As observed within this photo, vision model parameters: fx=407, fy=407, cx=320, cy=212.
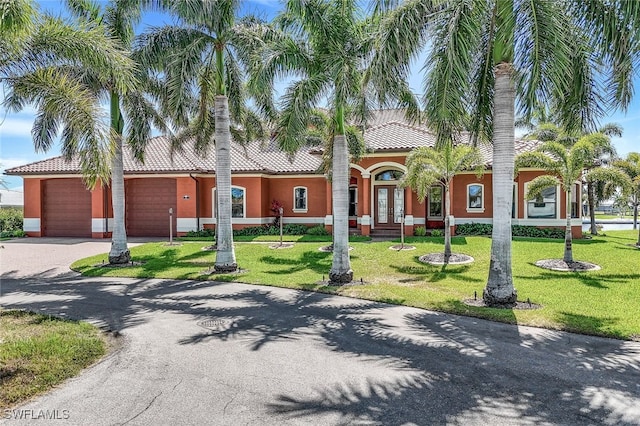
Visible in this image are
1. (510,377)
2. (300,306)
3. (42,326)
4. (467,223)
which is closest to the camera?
(510,377)

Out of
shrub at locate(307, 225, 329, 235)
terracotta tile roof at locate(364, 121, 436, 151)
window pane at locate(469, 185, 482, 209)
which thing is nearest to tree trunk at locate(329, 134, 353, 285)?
terracotta tile roof at locate(364, 121, 436, 151)

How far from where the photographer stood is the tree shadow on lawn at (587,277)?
38.3ft

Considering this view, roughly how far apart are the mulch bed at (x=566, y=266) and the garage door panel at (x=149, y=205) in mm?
19103

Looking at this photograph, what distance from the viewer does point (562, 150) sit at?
44.6ft

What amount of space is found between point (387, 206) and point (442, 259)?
7.85m

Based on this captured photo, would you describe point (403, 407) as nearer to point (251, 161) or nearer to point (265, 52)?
point (265, 52)

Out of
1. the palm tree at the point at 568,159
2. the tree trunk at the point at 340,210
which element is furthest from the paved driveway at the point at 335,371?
the palm tree at the point at 568,159

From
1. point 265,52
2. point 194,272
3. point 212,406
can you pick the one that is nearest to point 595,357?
point 212,406

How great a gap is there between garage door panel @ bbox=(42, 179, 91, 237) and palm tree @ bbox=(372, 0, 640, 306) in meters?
22.2

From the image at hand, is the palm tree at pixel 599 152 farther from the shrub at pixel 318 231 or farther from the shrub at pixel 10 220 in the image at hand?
the shrub at pixel 10 220

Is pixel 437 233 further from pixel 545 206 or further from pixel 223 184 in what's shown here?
pixel 223 184

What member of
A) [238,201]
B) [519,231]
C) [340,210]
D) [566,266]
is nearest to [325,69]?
[340,210]

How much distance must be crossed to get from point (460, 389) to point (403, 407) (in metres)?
0.93

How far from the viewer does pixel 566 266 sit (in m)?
13.8
